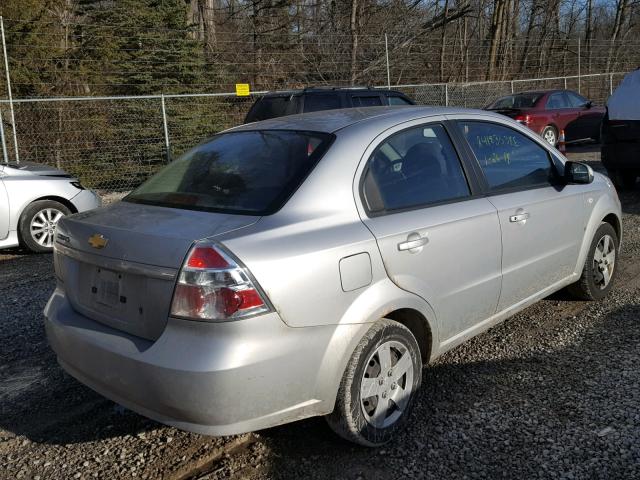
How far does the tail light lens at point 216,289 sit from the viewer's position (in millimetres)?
2510

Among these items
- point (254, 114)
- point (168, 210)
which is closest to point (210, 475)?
point (168, 210)

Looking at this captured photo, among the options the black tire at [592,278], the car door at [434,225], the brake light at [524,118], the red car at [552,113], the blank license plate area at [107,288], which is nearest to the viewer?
the blank license plate area at [107,288]

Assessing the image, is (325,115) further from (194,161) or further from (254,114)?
(254,114)

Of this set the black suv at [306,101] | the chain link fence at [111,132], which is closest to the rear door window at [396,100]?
the black suv at [306,101]

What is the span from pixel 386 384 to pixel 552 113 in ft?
44.6

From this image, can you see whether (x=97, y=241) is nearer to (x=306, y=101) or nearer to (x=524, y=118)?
(x=306, y=101)

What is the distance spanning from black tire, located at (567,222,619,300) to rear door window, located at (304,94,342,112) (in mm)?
5047

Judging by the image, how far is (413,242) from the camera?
3.12 metres

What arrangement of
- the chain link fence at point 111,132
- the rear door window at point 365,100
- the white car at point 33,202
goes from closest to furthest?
the white car at point 33,202
the rear door window at point 365,100
the chain link fence at point 111,132

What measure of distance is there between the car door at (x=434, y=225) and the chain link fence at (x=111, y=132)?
8923 millimetres

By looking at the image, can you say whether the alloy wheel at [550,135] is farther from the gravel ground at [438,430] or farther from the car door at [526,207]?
the gravel ground at [438,430]

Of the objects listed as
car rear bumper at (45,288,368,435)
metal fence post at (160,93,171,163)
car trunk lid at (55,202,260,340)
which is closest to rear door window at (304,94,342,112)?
metal fence post at (160,93,171,163)

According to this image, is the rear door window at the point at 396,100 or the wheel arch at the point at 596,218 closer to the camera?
the wheel arch at the point at 596,218

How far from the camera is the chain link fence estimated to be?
11633mm
